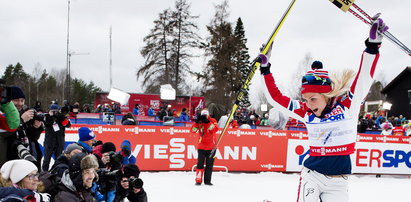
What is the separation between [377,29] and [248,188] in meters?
5.54

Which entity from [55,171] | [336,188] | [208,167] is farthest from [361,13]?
[208,167]

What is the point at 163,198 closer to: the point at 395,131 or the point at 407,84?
the point at 395,131

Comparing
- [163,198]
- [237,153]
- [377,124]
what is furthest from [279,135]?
[377,124]

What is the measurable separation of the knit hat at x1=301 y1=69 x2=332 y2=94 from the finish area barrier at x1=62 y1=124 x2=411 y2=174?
Result: 6227 millimetres

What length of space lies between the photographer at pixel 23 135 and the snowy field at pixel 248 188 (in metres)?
→ 2.32

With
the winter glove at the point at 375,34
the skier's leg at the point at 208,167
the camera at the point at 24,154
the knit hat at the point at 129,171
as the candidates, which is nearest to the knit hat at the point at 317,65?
the winter glove at the point at 375,34

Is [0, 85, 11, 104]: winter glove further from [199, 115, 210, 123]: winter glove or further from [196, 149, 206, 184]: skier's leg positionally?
[196, 149, 206, 184]: skier's leg

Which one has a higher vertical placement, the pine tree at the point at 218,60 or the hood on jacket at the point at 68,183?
the pine tree at the point at 218,60

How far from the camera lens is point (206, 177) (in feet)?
24.6

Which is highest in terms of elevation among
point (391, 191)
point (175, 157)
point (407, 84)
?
point (407, 84)

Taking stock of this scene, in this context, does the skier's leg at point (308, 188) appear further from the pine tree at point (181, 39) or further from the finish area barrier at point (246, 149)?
the pine tree at point (181, 39)

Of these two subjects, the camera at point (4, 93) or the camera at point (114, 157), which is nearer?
the camera at point (4, 93)

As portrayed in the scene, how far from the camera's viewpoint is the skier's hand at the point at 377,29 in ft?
8.54

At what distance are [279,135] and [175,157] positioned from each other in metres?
3.08
